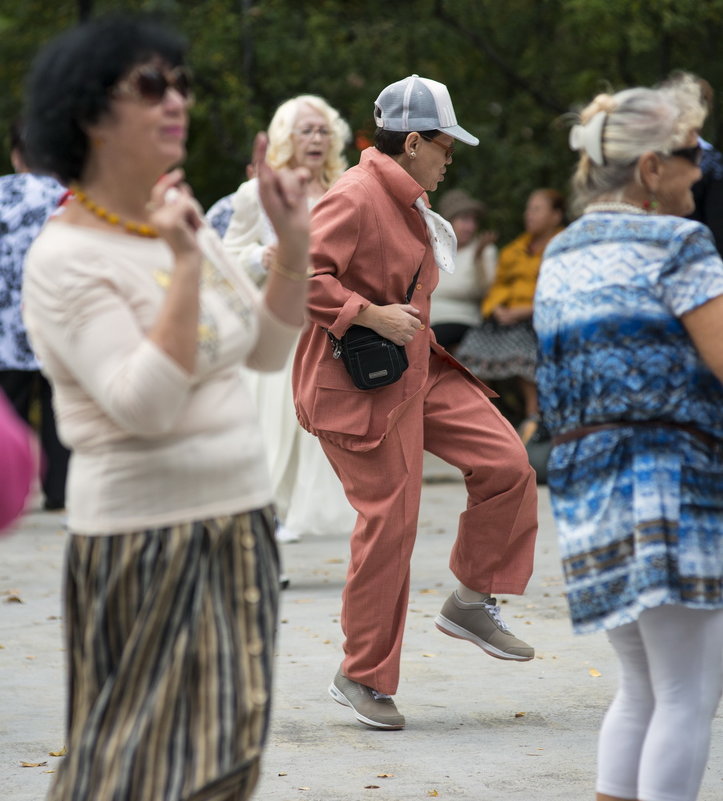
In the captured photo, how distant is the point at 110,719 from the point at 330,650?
3.38 metres

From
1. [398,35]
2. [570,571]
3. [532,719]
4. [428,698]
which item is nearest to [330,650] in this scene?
[428,698]

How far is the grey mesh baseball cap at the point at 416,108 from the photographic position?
17.1 feet

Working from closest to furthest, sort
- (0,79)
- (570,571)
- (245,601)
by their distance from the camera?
(245,601), (570,571), (0,79)

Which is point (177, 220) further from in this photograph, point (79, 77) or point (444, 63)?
point (444, 63)

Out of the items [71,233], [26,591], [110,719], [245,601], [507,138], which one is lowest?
[26,591]

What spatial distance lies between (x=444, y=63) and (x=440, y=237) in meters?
9.63

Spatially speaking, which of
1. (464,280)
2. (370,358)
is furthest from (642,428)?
(464,280)

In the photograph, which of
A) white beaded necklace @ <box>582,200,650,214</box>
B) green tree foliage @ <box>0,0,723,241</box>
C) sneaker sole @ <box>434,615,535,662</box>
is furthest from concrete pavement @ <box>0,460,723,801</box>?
green tree foliage @ <box>0,0,723,241</box>

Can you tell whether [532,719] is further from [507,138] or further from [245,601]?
[507,138]

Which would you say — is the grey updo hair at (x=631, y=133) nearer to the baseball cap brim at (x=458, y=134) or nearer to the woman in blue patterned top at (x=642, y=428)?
the woman in blue patterned top at (x=642, y=428)

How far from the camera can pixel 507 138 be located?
1488 cm

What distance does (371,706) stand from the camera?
16.8 ft

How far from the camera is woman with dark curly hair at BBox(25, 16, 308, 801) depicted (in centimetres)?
288

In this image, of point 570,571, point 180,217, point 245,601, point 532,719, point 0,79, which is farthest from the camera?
point 0,79
